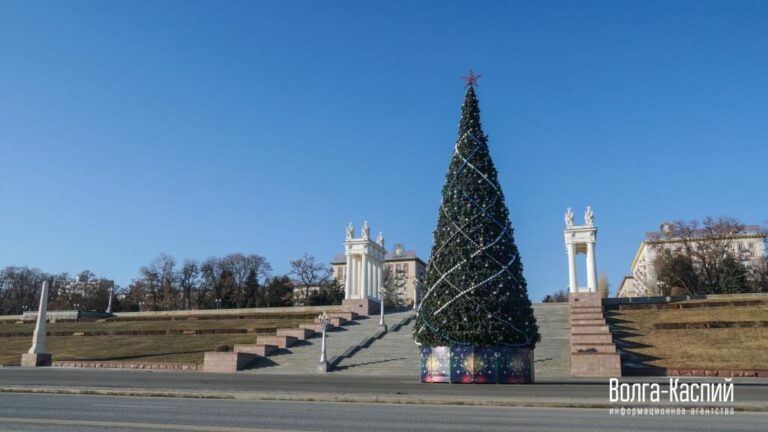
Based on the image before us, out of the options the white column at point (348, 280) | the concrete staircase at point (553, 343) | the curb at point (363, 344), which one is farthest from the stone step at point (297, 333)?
the white column at point (348, 280)

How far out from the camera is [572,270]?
181 ft

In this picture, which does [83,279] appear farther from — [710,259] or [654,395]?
[654,395]

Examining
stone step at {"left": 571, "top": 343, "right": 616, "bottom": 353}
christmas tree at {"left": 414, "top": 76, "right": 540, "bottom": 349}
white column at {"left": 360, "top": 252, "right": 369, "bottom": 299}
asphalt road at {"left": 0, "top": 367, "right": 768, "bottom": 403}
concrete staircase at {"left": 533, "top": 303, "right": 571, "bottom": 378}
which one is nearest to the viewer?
asphalt road at {"left": 0, "top": 367, "right": 768, "bottom": 403}

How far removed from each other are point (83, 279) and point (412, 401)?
107 metres

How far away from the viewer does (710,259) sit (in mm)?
72000

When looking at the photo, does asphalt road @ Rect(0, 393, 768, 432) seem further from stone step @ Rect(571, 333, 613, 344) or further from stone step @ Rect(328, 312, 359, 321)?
stone step @ Rect(328, 312, 359, 321)

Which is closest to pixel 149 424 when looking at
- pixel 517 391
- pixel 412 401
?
pixel 412 401

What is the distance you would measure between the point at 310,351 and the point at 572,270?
28280mm

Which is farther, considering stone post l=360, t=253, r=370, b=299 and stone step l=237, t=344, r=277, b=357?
A: stone post l=360, t=253, r=370, b=299

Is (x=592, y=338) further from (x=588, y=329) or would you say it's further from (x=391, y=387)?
(x=391, y=387)

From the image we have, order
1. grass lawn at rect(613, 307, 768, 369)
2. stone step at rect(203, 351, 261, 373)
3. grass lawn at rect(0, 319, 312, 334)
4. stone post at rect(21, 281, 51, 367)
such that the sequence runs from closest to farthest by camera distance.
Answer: grass lawn at rect(613, 307, 768, 369), stone step at rect(203, 351, 261, 373), stone post at rect(21, 281, 51, 367), grass lawn at rect(0, 319, 312, 334)

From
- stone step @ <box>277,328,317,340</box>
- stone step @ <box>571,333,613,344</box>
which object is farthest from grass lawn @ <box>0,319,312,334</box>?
stone step @ <box>571,333,613,344</box>

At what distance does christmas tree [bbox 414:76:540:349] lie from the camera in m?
22.3

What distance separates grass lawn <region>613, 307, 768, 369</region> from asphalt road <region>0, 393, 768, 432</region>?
2021 cm
